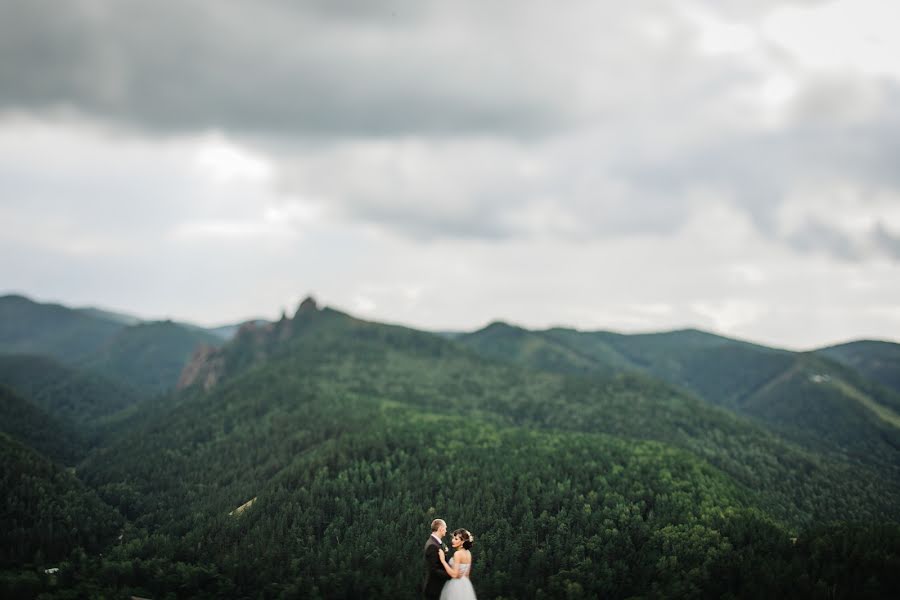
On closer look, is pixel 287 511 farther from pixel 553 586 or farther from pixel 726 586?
pixel 726 586

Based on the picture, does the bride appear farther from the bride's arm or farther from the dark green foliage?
the dark green foliage

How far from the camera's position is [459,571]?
40594 mm

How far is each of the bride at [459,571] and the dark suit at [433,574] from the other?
41 cm

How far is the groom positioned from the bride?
43 cm

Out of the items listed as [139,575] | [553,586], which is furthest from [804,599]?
[139,575]

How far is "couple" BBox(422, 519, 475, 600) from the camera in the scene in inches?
1593

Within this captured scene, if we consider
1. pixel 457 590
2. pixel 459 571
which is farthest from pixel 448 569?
pixel 457 590

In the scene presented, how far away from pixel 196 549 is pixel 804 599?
152288 millimetres

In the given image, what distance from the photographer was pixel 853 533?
409 feet

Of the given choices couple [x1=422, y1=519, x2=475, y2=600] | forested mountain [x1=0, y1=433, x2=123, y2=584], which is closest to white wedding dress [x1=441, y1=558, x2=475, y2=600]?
couple [x1=422, y1=519, x2=475, y2=600]

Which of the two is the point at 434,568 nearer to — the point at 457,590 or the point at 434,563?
the point at 434,563

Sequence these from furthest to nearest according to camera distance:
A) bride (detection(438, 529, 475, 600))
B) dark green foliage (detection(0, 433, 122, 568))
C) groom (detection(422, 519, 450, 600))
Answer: dark green foliage (detection(0, 433, 122, 568)) < groom (detection(422, 519, 450, 600)) < bride (detection(438, 529, 475, 600))

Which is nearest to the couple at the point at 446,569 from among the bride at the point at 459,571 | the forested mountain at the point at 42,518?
the bride at the point at 459,571

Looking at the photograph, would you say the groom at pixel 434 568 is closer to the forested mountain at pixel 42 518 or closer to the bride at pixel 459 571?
the bride at pixel 459 571
